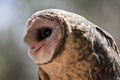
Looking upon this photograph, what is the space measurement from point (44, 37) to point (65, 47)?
0.06 m

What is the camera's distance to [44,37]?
1355 millimetres

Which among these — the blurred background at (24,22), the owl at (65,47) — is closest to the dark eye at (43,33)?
the owl at (65,47)

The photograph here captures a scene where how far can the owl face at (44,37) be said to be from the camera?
134 centimetres

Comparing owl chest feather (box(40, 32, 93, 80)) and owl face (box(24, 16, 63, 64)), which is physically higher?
owl face (box(24, 16, 63, 64))

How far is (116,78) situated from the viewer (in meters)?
1.47

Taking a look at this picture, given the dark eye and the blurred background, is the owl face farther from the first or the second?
the blurred background

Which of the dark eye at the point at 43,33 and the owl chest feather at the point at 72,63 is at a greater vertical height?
the dark eye at the point at 43,33

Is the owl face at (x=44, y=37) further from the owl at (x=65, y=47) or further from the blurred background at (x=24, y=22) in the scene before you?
the blurred background at (x=24, y=22)

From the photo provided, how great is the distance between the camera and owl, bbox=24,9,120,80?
1.35 metres

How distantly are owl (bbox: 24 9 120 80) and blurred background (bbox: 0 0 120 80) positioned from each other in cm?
472

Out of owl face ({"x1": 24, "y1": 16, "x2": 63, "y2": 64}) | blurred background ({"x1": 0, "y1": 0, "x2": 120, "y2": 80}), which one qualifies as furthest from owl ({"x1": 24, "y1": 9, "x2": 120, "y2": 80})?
blurred background ({"x1": 0, "y1": 0, "x2": 120, "y2": 80})

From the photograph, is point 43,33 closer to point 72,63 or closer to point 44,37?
point 44,37

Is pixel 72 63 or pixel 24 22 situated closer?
pixel 72 63

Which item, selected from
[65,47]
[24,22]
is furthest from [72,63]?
[24,22]
